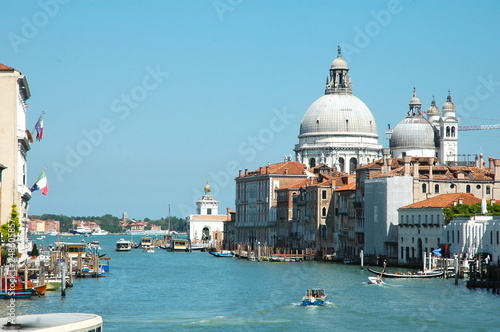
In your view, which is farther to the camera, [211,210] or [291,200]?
[211,210]

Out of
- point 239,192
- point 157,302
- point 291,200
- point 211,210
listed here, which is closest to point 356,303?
point 157,302

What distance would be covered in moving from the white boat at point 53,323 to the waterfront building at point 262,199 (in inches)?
2958

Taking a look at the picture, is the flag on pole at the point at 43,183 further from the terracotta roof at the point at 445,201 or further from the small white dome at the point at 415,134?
the small white dome at the point at 415,134

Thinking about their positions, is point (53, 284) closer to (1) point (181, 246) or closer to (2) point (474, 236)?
(2) point (474, 236)

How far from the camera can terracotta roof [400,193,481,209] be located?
62906 millimetres

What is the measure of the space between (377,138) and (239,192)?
14.4 meters

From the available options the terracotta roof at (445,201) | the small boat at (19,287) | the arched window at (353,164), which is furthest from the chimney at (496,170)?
the small boat at (19,287)

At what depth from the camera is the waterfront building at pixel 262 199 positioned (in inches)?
3898

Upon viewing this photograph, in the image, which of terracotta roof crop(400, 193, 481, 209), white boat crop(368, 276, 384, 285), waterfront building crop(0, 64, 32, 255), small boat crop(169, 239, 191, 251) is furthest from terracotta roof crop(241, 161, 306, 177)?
waterfront building crop(0, 64, 32, 255)

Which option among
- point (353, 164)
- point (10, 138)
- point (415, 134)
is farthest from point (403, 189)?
point (353, 164)

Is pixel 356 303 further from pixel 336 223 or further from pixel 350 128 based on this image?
pixel 350 128

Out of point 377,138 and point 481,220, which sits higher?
point 377,138

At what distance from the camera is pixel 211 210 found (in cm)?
14212

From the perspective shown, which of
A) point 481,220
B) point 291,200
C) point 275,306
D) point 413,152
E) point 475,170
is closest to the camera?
point 275,306
